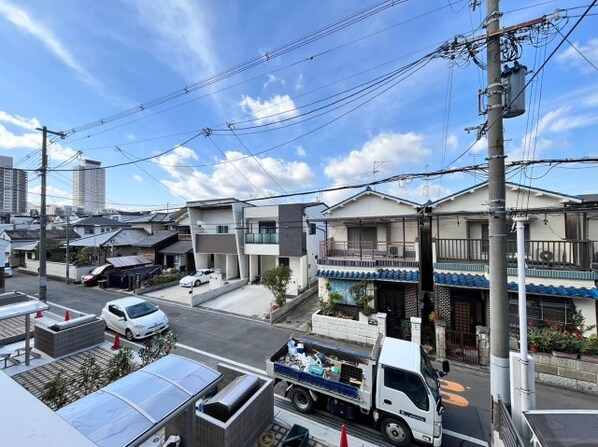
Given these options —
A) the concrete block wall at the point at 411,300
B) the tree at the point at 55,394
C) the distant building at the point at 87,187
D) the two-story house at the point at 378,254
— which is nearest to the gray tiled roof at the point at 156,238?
the distant building at the point at 87,187

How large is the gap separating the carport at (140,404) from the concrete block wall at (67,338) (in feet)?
23.9

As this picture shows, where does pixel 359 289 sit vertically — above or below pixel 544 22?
below

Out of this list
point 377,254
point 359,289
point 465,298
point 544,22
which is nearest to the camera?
point 544,22

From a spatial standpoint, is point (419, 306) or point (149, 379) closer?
point (149, 379)

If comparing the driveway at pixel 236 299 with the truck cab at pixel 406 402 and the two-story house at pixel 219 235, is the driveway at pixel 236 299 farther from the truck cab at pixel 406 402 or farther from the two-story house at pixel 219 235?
the truck cab at pixel 406 402

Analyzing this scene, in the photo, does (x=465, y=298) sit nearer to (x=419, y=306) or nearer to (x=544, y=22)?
(x=419, y=306)

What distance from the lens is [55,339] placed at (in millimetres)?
8727

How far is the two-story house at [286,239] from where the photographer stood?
770 inches

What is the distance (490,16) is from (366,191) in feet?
32.7

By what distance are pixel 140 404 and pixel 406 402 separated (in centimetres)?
496

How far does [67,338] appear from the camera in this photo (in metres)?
9.02

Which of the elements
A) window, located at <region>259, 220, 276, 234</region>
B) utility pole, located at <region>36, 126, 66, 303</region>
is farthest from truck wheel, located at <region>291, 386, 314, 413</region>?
utility pole, located at <region>36, 126, 66, 303</region>

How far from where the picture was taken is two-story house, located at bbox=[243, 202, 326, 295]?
1955 centimetres

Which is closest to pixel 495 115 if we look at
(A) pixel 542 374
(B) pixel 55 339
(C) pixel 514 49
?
(C) pixel 514 49
